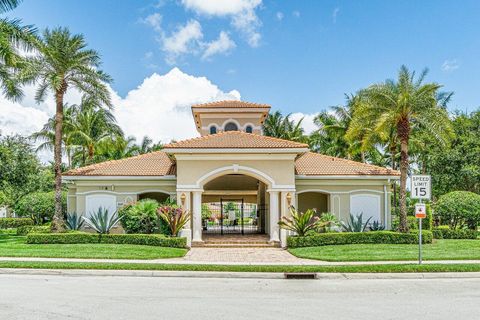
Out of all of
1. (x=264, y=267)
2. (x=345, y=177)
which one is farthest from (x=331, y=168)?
(x=264, y=267)

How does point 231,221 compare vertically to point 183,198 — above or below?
below

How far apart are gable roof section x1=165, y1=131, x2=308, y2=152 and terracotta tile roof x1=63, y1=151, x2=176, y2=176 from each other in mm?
3321

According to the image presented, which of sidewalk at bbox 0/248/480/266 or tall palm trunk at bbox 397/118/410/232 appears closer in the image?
sidewalk at bbox 0/248/480/266

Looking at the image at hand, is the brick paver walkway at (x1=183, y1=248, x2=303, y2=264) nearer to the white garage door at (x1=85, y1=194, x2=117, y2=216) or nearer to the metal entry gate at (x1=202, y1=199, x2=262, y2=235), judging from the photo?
the metal entry gate at (x1=202, y1=199, x2=262, y2=235)

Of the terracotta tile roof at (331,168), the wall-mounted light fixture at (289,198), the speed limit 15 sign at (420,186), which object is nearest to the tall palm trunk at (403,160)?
the terracotta tile roof at (331,168)

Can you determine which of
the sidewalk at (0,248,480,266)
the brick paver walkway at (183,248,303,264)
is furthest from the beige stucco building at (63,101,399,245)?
the sidewalk at (0,248,480,266)

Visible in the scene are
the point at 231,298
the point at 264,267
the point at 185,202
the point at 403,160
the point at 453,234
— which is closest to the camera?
the point at 231,298

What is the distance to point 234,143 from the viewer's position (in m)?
22.8

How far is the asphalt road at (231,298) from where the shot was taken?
8334 mm

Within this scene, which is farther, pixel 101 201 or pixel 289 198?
pixel 101 201

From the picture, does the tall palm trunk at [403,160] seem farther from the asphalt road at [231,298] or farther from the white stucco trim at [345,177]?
the asphalt road at [231,298]

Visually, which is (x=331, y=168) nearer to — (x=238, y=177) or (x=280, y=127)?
(x=238, y=177)

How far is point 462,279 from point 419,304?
4.55 meters

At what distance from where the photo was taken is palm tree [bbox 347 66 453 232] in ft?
74.2
